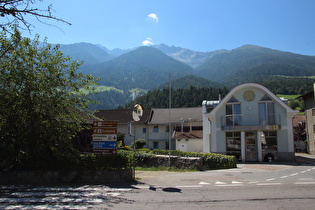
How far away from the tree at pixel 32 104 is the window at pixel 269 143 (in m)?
19.9

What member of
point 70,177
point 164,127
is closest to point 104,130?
point 70,177

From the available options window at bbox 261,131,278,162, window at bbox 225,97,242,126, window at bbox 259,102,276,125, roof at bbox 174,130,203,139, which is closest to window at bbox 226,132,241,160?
window at bbox 225,97,242,126

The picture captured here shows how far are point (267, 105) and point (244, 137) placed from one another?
156 inches

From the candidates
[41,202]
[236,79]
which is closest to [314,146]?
[41,202]

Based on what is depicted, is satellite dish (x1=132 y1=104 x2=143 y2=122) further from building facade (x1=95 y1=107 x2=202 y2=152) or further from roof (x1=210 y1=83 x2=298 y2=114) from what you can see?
building facade (x1=95 y1=107 x2=202 y2=152)

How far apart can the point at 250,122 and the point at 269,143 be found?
270cm

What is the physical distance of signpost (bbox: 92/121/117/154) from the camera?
40.6 feet

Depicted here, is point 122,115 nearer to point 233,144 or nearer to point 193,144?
point 193,144

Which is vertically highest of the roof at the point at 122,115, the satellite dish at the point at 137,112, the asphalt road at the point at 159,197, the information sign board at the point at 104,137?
the roof at the point at 122,115

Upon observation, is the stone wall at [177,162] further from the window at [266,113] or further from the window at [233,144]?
the window at [266,113]

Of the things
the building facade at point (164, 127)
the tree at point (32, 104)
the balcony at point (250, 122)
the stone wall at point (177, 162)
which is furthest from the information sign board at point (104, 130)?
the building facade at point (164, 127)

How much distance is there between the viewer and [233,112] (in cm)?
2697

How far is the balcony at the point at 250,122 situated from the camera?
82.3ft

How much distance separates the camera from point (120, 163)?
1168cm
